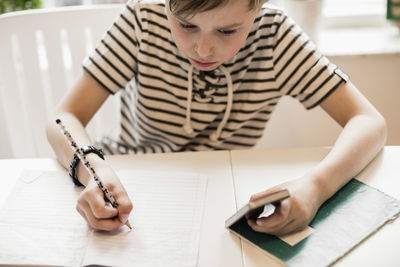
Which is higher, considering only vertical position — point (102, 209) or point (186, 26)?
point (186, 26)

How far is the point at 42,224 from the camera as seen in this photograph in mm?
750

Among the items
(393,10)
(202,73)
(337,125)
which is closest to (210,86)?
(202,73)

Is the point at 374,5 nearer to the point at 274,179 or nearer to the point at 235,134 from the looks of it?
the point at 235,134

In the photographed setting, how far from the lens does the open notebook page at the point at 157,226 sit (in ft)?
2.22

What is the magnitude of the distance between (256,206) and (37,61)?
94cm

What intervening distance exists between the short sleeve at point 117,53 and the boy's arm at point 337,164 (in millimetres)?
463

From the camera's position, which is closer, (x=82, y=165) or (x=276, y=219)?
(x=276, y=219)

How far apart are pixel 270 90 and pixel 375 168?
0.31 metres

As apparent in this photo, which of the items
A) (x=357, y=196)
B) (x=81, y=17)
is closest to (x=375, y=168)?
(x=357, y=196)

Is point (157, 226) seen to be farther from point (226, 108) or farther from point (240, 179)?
point (226, 108)

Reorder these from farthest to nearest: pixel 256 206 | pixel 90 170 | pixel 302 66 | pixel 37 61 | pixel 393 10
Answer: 1. pixel 393 10
2. pixel 37 61
3. pixel 302 66
4. pixel 90 170
5. pixel 256 206

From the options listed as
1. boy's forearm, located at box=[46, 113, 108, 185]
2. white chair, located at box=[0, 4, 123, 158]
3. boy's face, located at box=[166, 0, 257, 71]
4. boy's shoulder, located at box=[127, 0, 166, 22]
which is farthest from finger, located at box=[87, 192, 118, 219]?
white chair, located at box=[0, 4, 123, 158]

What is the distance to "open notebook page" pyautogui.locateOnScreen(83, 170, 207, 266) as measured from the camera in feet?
2.22

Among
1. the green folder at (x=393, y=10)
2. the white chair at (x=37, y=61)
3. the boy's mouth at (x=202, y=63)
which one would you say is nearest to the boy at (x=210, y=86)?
the boy's mouth at (x=202, y=63)
